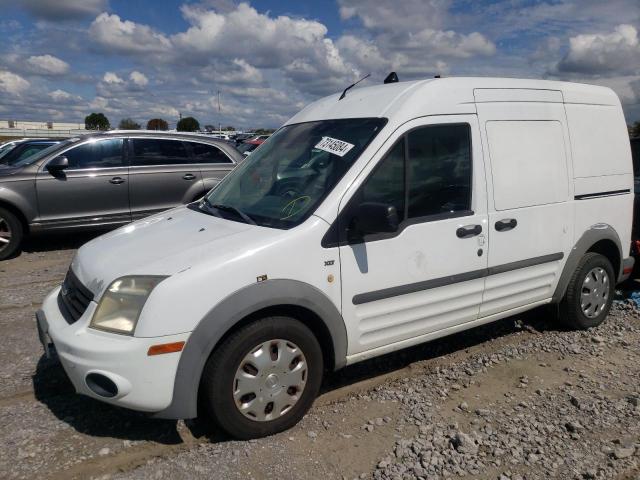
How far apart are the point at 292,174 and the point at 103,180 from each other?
533 cm

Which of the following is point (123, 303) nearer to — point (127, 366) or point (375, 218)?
point (127, 366)

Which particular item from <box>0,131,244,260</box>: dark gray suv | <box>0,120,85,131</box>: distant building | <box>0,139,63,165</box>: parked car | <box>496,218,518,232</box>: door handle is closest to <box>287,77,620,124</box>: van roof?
<box>496,218,518,232</box>: door handle

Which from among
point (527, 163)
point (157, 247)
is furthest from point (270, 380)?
point (527, 163)

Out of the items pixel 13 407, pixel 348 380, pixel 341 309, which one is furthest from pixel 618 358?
pixel 13 407

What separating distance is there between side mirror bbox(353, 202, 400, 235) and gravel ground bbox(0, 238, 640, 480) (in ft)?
4.02

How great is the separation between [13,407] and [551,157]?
425 centimetres

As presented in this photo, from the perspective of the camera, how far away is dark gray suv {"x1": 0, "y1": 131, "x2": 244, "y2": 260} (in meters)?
7.73

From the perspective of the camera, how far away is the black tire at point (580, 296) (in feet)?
15.5

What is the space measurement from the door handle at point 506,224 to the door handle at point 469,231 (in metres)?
0.20

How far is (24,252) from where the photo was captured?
8250 mm

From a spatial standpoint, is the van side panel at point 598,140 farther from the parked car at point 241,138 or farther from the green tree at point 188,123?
the green tree at point 188,123

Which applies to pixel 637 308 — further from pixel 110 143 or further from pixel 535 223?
pixel 110 143

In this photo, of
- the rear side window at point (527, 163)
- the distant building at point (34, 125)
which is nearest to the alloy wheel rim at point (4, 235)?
the rear side window at point (527, 163)

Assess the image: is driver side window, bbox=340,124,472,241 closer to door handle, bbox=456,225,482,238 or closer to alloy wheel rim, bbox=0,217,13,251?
door handle, bbox=456,225,482,238
